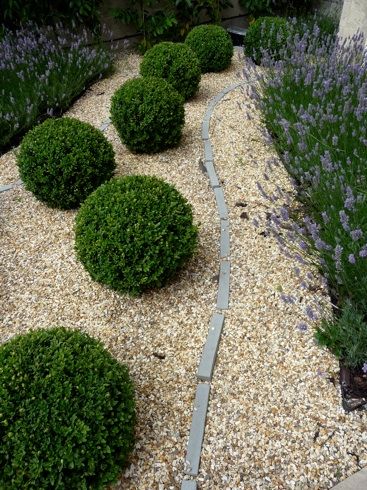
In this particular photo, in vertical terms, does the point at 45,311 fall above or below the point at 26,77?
below

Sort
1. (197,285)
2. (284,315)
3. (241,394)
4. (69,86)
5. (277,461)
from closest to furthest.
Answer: (277,461) → (241,394) → (284,315) → (197,285) → (69,86)

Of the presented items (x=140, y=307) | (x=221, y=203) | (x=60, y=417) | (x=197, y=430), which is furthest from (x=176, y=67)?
(x=60, y=417)

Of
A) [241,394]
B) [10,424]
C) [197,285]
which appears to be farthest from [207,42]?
[10,424]

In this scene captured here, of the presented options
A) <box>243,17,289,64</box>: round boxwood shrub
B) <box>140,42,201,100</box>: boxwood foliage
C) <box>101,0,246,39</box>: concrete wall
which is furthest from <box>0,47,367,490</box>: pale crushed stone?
<box>101,0,246,39</box>: concrete wall

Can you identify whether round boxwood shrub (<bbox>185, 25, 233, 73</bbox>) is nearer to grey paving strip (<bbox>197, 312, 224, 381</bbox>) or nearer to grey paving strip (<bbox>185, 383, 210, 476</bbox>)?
grey paving strip (<bbox>197, 312, 224, 381</bbox>)

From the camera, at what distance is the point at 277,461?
7.25 ft

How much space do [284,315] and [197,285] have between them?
674 mm

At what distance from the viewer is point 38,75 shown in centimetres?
615

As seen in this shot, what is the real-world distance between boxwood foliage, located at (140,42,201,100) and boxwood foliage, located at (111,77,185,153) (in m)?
1.03

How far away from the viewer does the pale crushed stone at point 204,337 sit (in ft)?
7.27

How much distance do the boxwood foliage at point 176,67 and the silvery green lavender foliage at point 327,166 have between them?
1.16 m

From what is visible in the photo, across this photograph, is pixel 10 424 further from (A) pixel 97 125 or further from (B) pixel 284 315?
(A) pixel 97 125

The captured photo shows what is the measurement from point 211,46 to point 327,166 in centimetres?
447

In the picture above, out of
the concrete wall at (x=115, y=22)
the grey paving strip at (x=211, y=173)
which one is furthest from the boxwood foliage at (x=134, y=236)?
the concrete wall at (x=115, y=22)
